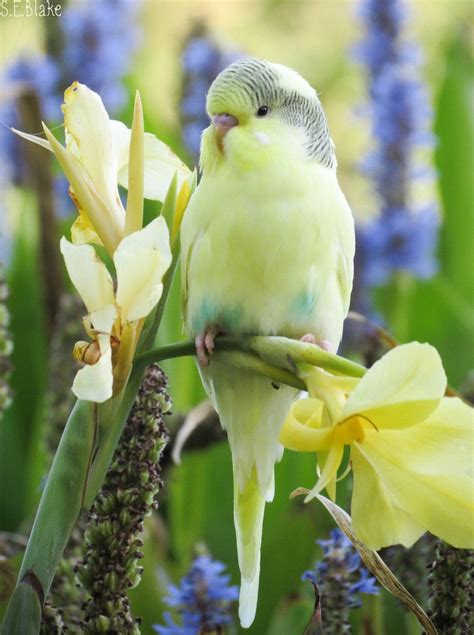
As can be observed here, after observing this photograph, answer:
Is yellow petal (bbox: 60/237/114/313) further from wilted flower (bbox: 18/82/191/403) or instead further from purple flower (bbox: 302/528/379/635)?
purple flower (bbox: 302/528/379/635)

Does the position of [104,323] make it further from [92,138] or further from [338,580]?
[338,580]

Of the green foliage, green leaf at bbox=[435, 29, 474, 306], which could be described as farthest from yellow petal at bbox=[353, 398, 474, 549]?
green leaf at bbox=[435, 29, 474, 306]

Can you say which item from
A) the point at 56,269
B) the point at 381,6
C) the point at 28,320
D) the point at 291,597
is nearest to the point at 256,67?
the point at 291,597

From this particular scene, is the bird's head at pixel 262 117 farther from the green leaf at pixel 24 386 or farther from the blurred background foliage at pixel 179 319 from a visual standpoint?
the green leaf at pixel 24 386

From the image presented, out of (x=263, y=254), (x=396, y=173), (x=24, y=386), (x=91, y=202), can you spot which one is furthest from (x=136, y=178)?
(x=396, y=173)

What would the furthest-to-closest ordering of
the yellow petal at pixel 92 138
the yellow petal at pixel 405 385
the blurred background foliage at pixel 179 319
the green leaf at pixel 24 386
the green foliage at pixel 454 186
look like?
the green foliage at pixel 454 186 < the green leaf at pixel 24 386 < the blurred background foliage at pixel 179 319 < the yellow petal at pixel 92 138 < the yellow petal at pixel 405 385

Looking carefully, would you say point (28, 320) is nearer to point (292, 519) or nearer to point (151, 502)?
point (292, 519)

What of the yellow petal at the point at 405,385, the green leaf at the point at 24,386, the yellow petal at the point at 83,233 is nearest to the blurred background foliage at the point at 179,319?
the green leaf at the point at 24,386
